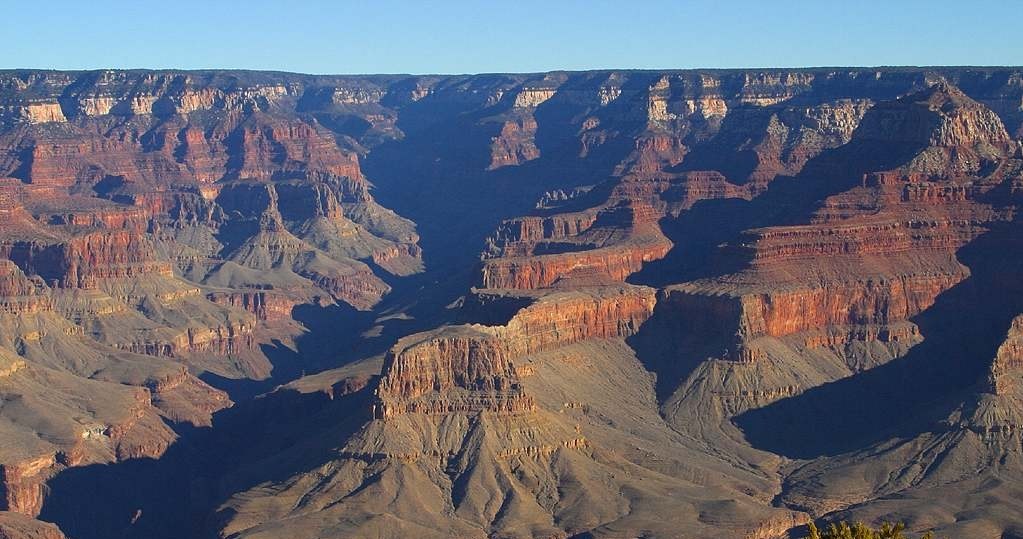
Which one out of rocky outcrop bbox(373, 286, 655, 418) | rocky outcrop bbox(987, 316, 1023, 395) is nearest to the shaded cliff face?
rocky outcrop bbox(373, 286, 655, 418)

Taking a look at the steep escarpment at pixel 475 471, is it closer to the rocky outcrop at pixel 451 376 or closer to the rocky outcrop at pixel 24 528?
the rocky outcrop at pixel 451 376

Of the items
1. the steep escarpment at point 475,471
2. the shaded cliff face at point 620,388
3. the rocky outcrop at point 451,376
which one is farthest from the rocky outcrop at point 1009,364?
the rocky outcrop at point 451,376

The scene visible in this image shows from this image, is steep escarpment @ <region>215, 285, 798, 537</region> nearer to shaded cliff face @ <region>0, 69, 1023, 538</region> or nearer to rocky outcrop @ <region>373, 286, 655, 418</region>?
rocky outcrop @ <region>373, 286, 655, 418</region>

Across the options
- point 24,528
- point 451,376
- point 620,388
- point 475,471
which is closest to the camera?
point 475,471

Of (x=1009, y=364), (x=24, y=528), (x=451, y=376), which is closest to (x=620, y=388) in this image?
(x=451, y=376)

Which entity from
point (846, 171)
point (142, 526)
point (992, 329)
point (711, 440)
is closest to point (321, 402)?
point (142, 526)

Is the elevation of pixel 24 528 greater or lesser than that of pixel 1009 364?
lesser

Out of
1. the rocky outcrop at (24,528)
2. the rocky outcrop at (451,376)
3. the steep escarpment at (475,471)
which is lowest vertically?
the rocky outcrop at (24,528)

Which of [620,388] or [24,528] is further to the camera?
[620,388]

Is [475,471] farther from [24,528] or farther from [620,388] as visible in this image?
[24,528]

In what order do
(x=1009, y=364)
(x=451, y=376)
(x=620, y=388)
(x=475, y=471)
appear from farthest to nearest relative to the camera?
(x=620, y=388)
(x=1009, y=364)
(x=451, y=376)
(x=475, y=471)

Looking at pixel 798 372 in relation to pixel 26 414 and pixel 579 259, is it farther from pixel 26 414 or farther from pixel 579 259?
pixel 26 414
